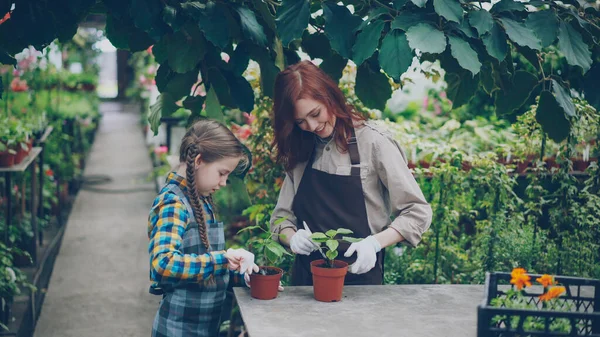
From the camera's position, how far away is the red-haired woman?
245 cm

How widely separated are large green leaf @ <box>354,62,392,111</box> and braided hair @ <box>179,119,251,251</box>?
63 cm

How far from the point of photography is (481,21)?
224 centimetres

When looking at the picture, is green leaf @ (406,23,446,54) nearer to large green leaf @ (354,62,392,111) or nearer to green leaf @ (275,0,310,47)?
green leaf @ (275,0,310,47)

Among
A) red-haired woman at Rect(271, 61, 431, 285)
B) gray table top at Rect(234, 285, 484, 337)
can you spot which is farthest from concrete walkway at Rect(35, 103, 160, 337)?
gray table top at Rect(234, 285, 484, 337)

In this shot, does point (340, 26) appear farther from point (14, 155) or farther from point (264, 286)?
point (14, 155)

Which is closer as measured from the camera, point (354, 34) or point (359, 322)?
point (359, 322)

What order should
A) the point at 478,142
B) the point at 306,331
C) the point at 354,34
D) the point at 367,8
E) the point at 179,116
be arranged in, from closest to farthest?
the point at 306,331 < the point at 354,34 < the point at 367,8 < the point at 478,142 < the point at 179,116

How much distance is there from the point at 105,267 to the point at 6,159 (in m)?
1.56

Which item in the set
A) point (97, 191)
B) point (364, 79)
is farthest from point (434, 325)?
point (97, 191)

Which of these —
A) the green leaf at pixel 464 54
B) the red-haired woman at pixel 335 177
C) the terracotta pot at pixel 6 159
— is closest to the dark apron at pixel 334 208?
the red-haired woman at pixel 335 177

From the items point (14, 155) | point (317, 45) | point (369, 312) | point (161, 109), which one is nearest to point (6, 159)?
point (14, 155)

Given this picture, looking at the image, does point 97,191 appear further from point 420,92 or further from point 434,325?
point 434,325

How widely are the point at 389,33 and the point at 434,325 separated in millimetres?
883

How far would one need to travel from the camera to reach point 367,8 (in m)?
2.61
